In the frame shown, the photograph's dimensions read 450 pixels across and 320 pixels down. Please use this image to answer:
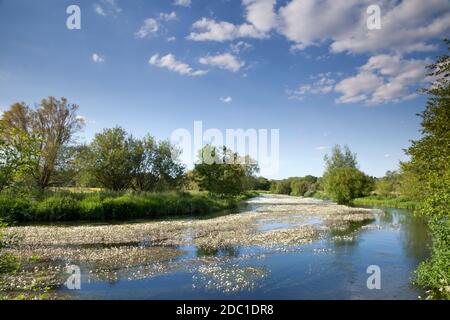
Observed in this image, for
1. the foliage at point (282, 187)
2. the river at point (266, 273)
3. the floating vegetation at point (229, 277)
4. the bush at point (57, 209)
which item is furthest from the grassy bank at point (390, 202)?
the foliage at point (282, 187)

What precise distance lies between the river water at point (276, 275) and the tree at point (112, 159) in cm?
3476

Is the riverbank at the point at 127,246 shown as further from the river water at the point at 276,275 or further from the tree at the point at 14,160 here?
the tree at the point at 14,160

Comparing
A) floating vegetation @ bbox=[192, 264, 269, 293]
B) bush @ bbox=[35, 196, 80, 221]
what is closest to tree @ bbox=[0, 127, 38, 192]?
floating vegetation @ bbox=[192, 264, 269, 293]

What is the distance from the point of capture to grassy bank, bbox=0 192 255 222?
32875 millimetres

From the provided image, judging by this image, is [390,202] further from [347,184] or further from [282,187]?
[282,187]

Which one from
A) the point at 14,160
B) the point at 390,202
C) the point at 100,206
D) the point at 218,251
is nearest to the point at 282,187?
the point at 390,202

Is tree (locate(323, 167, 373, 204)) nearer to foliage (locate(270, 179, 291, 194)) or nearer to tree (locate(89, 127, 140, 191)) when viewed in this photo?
tree (locate(89, 127, 140, 191))

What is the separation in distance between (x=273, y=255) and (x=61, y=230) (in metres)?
18.2

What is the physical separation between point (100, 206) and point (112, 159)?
1575 centimetres

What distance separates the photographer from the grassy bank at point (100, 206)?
3288 cm

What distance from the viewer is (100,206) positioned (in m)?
36.4

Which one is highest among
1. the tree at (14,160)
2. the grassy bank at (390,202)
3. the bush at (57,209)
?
the tree at (14,160)

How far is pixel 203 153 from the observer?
63656mm
